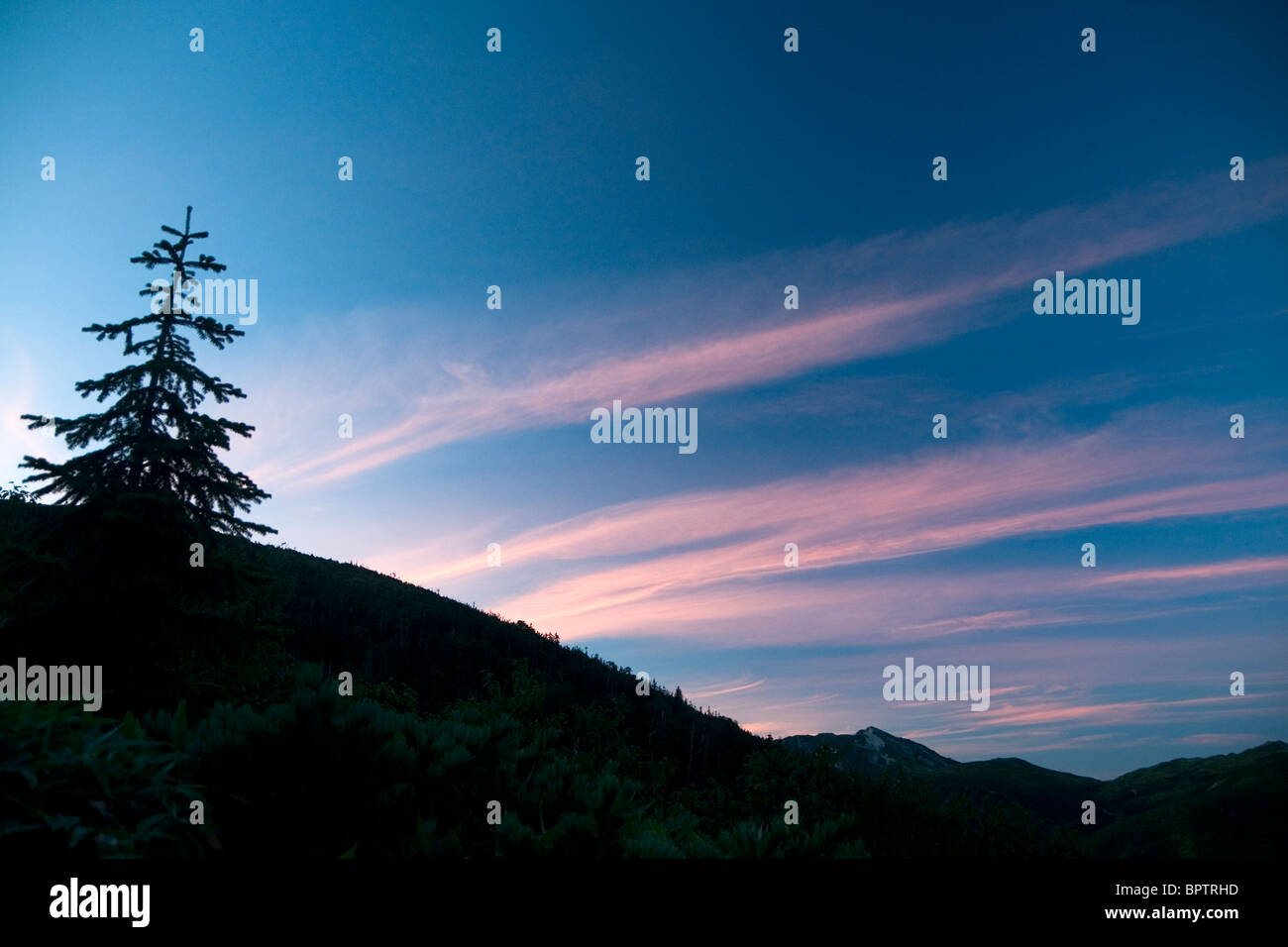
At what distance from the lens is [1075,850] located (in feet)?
67.5

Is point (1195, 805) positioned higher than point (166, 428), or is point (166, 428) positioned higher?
point (166, 428)

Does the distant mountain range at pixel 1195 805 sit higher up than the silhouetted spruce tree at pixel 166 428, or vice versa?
the silhouetted spruce tree at pixel 166 428

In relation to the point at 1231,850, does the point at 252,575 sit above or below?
above

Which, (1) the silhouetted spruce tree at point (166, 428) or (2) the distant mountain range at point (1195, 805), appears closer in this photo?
(1) the silhouetted spruce tree at point (166, 428)

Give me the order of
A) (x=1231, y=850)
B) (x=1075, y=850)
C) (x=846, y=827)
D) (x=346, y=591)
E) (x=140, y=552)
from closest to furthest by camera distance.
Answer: (x=846, y=827) < (x=140, y=552) < (x=1075, y=850) < (x=1231, y=850) < (x=346, y=591)

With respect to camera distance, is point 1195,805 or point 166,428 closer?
point 166,428

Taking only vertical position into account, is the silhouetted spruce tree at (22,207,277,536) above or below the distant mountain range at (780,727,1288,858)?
above

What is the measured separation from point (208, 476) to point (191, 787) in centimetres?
1272

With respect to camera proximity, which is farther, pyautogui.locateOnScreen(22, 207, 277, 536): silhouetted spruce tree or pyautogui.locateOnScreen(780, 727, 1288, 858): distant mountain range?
pyautogui.locateOnScreen(780, 727, 1288, 858): distant mountain range
